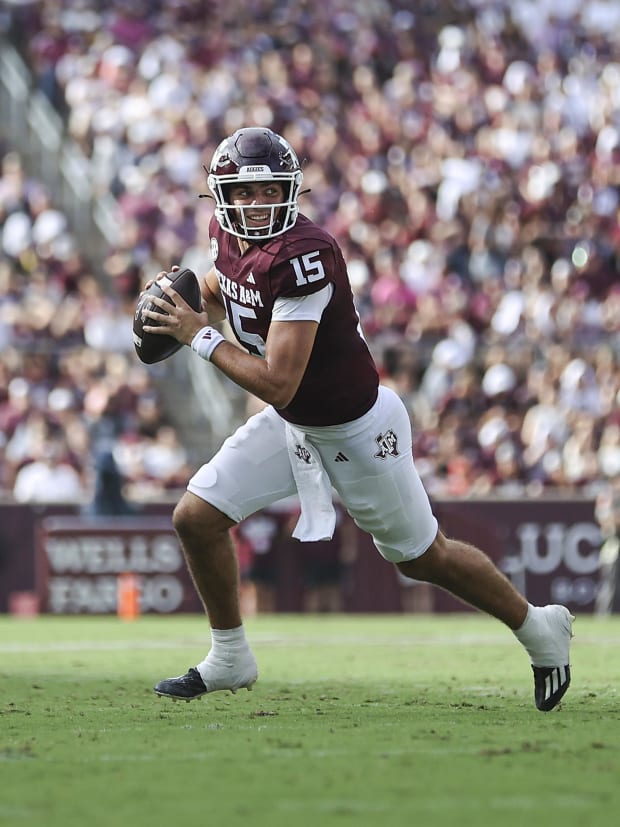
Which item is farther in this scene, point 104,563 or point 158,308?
point 104,563

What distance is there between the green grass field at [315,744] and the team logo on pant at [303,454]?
94 centimetres

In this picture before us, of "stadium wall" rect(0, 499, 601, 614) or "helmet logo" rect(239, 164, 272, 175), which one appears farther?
"stadium wall" rect(0, 499, 601, 614)

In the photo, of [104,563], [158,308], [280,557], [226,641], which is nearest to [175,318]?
[158,308]

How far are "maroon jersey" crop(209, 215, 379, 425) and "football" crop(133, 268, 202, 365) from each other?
4.9 inches

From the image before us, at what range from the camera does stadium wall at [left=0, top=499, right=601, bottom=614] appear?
1541 centimetres

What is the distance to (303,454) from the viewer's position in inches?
260

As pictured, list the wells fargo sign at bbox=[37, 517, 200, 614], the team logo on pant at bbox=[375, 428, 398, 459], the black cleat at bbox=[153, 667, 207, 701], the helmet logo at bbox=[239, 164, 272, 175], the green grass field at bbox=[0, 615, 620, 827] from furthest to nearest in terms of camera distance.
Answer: the wells fargo sign at bbox=[37, 517, 200, 614] < the black cleat at bbox=[153, 667, 207, 701] < the team logo on pant at bbox=[375, 428, 398, 459] < the helmet logo at bbox=[239, 164, 272, 175] < the green grass field at bbox=[0, 615, 620, 827]

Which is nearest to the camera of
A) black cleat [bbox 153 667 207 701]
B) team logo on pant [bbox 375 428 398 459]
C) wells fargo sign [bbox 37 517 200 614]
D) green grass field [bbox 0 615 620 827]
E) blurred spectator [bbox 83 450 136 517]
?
green grass field [bbox 0 615 620 827]

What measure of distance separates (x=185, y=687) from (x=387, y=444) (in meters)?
1.22

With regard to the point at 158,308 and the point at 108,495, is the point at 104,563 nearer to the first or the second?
the point at 108,495

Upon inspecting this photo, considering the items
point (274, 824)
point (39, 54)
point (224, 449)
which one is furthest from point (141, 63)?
point (274, 824)

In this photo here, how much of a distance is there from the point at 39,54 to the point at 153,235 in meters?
3.52

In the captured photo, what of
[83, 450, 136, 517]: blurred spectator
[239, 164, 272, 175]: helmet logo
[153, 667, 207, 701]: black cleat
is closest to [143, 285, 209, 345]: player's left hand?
[239, 164, 272, 175]: helmet logo

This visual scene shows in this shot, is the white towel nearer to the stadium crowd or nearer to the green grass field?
the green grass field
